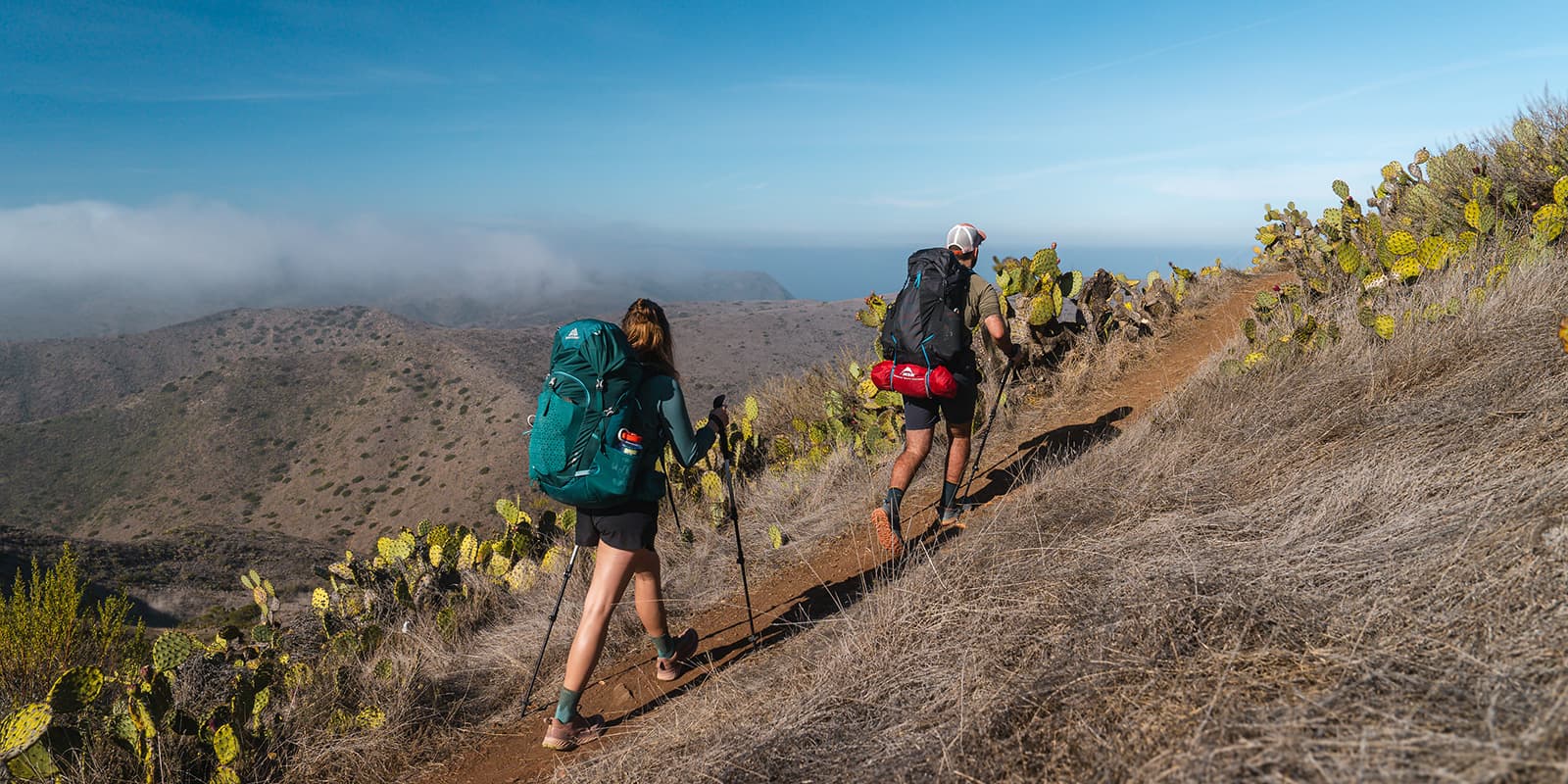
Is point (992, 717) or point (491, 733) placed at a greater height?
point (992, 717)

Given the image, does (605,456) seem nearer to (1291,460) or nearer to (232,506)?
(1291,460)

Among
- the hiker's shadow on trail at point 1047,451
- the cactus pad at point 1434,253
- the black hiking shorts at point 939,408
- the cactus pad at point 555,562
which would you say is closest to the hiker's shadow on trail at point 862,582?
the hiker's shadow on trail at point 1047,451

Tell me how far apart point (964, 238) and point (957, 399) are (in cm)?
87

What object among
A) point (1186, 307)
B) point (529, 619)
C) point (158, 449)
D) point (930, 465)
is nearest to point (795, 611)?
point (529, 619)

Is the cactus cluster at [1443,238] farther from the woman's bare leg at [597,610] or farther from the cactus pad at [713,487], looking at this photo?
the woman's bare leg at [597,610]

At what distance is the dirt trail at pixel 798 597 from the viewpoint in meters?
3.34

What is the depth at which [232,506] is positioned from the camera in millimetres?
52812

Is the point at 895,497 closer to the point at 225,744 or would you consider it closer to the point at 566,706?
the point at 566,706

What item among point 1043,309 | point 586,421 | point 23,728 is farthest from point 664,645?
point 1043,309

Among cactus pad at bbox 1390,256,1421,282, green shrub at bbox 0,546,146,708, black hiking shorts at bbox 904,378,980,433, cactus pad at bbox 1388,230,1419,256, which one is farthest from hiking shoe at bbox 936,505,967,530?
green shrub at bbox 0,546,146,708

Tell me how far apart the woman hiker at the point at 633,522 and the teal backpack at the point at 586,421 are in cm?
12

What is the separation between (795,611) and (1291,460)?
2.52 metres

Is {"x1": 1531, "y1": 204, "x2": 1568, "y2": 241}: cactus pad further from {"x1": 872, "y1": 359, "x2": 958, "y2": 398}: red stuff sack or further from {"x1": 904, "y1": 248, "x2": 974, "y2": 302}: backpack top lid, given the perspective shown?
{"x1": 872, "y1": 359, "x2": 958, "y2": 398}: red stuff sack

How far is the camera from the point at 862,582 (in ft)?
12.1
